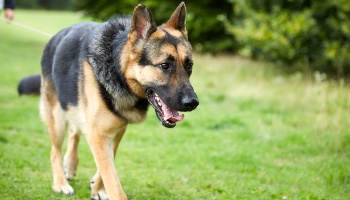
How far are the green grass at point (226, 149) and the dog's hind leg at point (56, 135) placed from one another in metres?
0.14

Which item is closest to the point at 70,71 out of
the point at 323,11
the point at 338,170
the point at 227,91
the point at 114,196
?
the point at 114,196

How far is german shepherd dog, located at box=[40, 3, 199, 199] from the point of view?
172 inches

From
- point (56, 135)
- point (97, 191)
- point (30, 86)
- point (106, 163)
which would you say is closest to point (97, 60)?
point (106, 163)

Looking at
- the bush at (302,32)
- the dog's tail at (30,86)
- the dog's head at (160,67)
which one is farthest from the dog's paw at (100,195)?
the bush at (302,32)

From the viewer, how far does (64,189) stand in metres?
5.39

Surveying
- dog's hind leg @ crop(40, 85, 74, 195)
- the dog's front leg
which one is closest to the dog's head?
the dog's front leg

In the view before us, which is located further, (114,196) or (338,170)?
(338,170)

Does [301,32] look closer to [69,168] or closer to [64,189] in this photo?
[69,168]

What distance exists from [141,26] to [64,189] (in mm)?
2141

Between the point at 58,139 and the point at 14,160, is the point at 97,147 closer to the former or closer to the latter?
the point at 58,139

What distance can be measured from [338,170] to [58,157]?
3784 mm

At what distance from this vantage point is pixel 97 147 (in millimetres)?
4691

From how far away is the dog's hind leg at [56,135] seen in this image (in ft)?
17.8

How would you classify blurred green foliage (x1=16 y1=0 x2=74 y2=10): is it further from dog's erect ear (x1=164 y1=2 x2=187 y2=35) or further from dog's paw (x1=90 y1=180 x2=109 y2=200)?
dog's erect ear (x1=164 y1=2 x2=187 y2=35)
